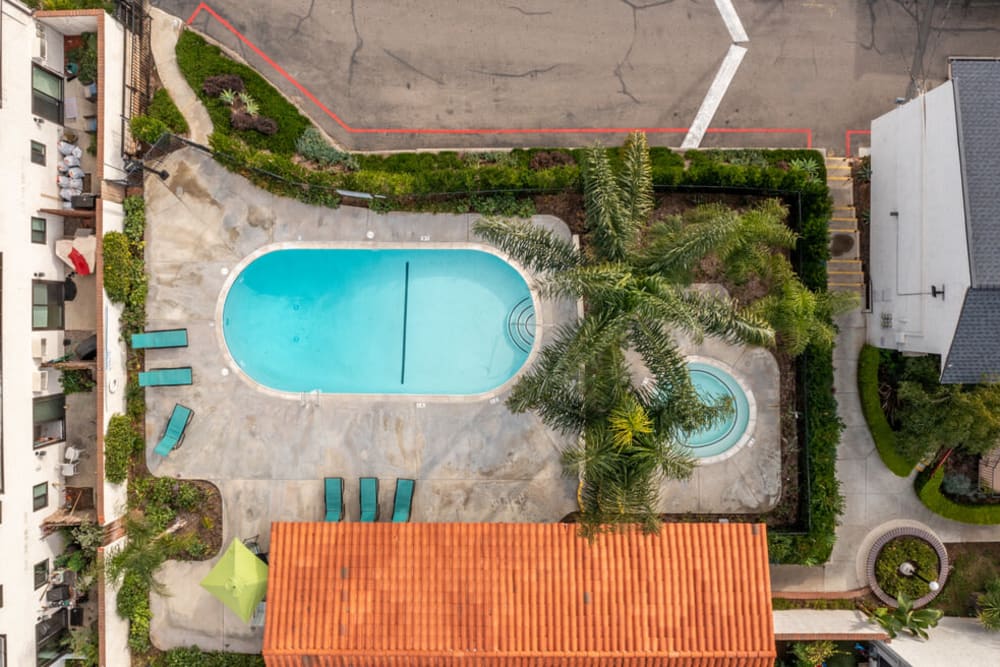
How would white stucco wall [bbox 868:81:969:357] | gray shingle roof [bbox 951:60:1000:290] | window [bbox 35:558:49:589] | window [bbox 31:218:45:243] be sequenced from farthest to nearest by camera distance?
1. window [bbox 31:218:45:243]
2. window [bbox 35:558:49:589]
3. white stucco wall [bbox 868:81:969:357]
4. gray shingle roof [bbox 951:60:1000:290]

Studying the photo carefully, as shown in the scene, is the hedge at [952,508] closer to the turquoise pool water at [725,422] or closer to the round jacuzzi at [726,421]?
the round jacuzzi at [726,421]

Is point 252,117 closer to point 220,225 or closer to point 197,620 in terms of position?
point 220,225

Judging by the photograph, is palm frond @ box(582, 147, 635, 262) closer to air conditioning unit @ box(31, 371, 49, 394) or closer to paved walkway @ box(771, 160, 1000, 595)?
paved walkway @ box(771, 160, 1000, 595)

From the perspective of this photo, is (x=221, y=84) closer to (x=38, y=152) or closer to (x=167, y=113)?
(x=167, y=113)

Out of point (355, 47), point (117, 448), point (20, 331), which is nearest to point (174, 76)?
point (355, 47)

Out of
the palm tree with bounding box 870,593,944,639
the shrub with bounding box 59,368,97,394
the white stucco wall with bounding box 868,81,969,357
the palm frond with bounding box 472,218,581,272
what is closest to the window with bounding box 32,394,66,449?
the shrub with bounding box 59,368,97,394
